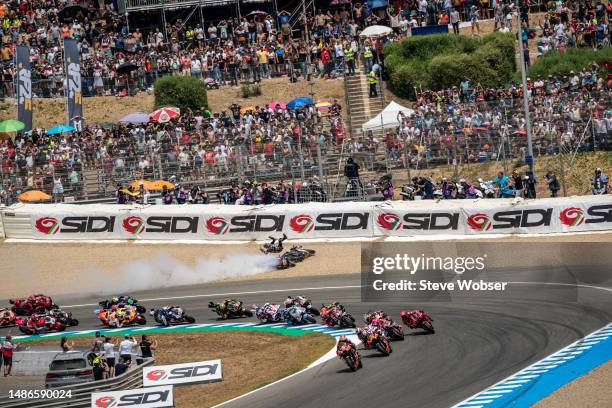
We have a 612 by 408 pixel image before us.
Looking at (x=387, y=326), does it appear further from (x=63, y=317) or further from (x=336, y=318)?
(x=63, y=317)

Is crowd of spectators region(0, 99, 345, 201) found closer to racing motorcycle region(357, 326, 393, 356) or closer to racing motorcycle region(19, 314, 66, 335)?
racing motorcycle region(19, 314, 66, 335)

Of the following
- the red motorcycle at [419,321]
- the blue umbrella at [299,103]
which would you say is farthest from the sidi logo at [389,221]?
the red motorcycle at [419,321]

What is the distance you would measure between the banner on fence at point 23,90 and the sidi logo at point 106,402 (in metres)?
30.9

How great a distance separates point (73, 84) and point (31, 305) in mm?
18547

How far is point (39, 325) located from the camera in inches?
1433

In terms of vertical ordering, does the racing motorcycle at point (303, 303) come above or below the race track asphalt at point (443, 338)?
above

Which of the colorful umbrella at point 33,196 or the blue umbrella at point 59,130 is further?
the blue umbrella at point 59,130

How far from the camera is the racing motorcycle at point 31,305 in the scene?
1476 inches

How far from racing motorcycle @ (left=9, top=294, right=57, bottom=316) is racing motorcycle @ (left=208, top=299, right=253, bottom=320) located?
18.6ft

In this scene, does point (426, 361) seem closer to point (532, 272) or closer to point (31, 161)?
point (532, 272)

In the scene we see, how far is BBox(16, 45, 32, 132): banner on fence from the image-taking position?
2113 inches

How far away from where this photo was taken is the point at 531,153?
4400 cm

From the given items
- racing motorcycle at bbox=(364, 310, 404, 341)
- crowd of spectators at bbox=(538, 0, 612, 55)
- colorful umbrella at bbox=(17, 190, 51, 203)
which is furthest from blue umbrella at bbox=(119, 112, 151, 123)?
racing motorcycle at bbox=(364, 310, 404, 341)

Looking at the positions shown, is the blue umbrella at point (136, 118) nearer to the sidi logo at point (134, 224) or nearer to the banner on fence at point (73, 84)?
the banner on fence at point (73, 84)
